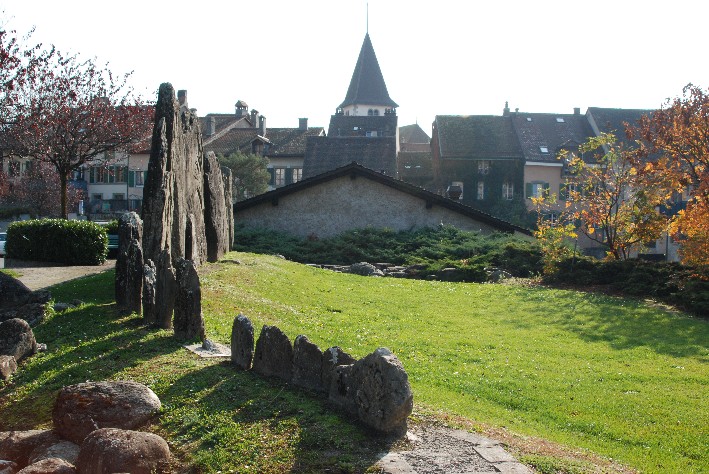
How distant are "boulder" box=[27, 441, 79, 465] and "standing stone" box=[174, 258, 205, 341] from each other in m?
3.09

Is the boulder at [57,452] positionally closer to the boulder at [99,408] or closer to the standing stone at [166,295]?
the boulder at [99,408]

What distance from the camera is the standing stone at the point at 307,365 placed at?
8469 millimetres

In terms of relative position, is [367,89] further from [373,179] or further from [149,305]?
[149,305]

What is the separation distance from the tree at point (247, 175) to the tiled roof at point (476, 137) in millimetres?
14494

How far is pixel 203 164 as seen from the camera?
2192cm

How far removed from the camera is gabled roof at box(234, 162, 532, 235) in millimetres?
33625

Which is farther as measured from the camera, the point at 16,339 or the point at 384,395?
the point at 16,339

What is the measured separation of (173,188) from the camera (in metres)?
15.4

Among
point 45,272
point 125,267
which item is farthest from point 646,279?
point 45,272

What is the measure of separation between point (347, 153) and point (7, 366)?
154 ft

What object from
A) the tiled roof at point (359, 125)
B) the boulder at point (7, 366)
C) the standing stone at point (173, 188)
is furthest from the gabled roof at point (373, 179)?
the tiled roof at point (359, 125)

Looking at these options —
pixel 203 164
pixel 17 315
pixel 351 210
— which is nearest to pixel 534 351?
pixel 17 315

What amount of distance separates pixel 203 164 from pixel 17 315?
10.2 metres

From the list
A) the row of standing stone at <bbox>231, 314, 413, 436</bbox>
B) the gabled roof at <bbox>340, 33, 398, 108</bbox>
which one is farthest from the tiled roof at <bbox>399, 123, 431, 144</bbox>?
the row of standing stone at <bbox>231, 314, 413, 436</bbox>
